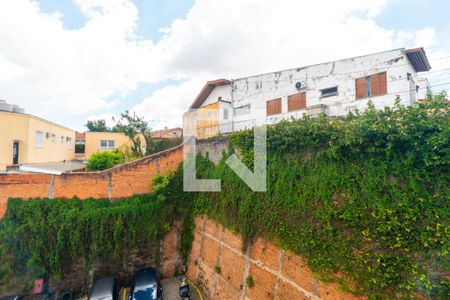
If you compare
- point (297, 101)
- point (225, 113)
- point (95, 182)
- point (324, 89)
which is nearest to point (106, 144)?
point (95, 182)

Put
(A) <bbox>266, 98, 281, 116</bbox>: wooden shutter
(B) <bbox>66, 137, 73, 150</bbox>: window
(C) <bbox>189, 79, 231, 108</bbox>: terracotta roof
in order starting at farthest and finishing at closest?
(B) <bbox>66, 137, 73, 150</bbox>: window → (C) <bbox>189, 79, 231, 108</bbox>: terracotta roof → (A) <bbox>266, 98, 281, 116</bbox>: wooden shutter

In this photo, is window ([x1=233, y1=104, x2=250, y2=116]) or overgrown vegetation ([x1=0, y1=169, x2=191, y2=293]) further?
window ([x1=233, y1=104, x2=250, y2=116])

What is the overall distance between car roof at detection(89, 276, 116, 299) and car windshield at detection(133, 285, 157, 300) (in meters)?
0.93

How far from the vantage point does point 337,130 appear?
18.1ft

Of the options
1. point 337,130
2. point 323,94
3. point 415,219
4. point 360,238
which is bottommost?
point 360,238

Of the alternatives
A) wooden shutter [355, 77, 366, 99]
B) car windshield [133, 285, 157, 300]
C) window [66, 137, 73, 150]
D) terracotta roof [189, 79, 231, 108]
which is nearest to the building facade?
window [66, 137, 73, 150]

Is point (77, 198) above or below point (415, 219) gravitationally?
below

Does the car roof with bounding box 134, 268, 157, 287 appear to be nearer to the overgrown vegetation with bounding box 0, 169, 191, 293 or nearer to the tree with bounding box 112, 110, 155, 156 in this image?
the overgrown vegetation with bounding box 0, 169, 191, 293

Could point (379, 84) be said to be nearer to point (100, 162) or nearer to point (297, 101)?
point (297, 101)

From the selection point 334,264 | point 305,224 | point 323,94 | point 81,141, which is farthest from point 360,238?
point 81,141

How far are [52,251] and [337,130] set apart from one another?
11.9m

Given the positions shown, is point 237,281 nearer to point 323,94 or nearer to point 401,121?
point 401,121
